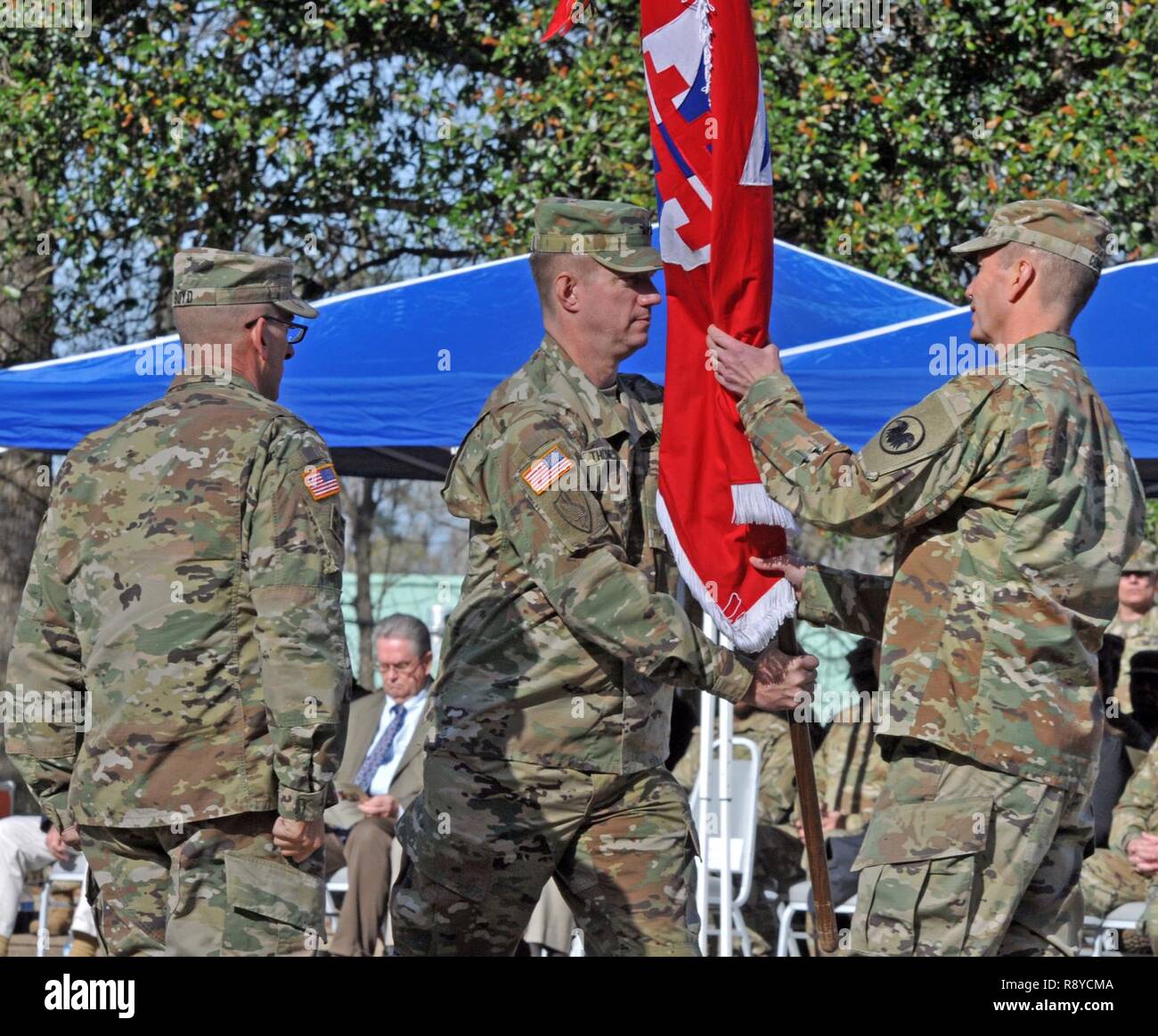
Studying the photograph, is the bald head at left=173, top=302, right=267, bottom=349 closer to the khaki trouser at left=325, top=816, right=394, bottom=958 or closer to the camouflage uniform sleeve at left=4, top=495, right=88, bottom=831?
the camouflage uniform sleeve at left=4, top=495, right=88, bottom=831

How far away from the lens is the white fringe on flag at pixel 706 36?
4305 mm

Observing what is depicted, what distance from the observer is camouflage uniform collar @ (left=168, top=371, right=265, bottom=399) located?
3.98 m

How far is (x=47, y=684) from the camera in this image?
4.00 meters

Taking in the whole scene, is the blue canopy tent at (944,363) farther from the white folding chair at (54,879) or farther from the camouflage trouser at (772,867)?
the white folding chair at (54,879)

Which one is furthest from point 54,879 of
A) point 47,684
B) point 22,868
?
point 47,684

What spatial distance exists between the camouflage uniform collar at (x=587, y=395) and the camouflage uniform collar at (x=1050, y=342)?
984 millimetres

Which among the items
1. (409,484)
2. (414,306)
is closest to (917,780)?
(414,306)

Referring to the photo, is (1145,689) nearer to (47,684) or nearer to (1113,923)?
(1113,923)

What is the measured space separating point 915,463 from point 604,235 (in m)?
1.05

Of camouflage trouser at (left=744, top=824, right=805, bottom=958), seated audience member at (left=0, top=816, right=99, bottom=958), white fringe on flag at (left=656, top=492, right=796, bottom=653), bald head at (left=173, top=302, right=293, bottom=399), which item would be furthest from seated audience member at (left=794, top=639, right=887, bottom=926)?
bald head at (left=173, top=302, right=293, bottom=399)

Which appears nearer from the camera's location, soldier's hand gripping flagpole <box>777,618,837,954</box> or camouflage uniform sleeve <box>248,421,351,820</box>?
camouflage uniform sleeve <box>248,421,351,820</box>

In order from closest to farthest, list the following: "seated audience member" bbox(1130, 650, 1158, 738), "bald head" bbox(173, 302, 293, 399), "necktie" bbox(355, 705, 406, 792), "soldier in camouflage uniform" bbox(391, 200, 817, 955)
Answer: "soldier in camouflage uniform" bbox(391, 200, 817, 955)
"bald head" bbox(173, 302, 293, 399)
"seated audience member" bbox(1130, 650, 1158, 738)
"necktie" bbox(355, 705, 406, 792)

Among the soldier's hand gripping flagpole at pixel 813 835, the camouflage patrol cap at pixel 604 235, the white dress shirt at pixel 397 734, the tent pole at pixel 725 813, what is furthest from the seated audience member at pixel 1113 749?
the camouflage patrol cap at pixel 604 235

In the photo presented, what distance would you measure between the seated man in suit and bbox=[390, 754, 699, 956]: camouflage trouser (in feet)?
11.5
